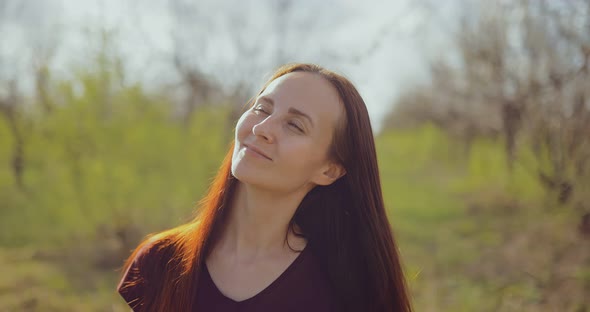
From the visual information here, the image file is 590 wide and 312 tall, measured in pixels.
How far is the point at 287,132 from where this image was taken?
1478 mm

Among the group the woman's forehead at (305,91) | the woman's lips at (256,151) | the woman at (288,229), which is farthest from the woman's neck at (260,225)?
the woman's forehead at (305,91)

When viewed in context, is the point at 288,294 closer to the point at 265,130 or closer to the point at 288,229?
the point at 288,229

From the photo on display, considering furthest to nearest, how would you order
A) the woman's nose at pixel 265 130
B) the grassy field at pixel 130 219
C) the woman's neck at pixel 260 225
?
the grassy field at pixel 130 219 → the woman's neck at pixel 260 225 → the woman's nose at pixel 265 130

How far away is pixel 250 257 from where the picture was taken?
61.4 inches

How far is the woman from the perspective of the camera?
4.81ft

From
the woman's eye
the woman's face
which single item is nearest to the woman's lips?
the woman's face

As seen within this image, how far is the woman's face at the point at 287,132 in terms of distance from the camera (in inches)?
57.1

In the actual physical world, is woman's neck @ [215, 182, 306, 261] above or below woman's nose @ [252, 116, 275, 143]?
below

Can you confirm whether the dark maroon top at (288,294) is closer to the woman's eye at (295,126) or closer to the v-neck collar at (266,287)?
the v-neck collar at (266,287)

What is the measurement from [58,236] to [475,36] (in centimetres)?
604

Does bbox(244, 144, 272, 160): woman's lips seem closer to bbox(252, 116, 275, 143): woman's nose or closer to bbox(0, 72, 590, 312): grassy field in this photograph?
bbox(252, 116, 275, 143): woman's nose

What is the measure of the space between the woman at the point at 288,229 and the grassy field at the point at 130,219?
9.15ft

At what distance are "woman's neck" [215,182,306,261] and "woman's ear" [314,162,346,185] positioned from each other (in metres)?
0.08

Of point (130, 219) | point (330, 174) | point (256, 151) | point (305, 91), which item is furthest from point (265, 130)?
point (130, 219)
